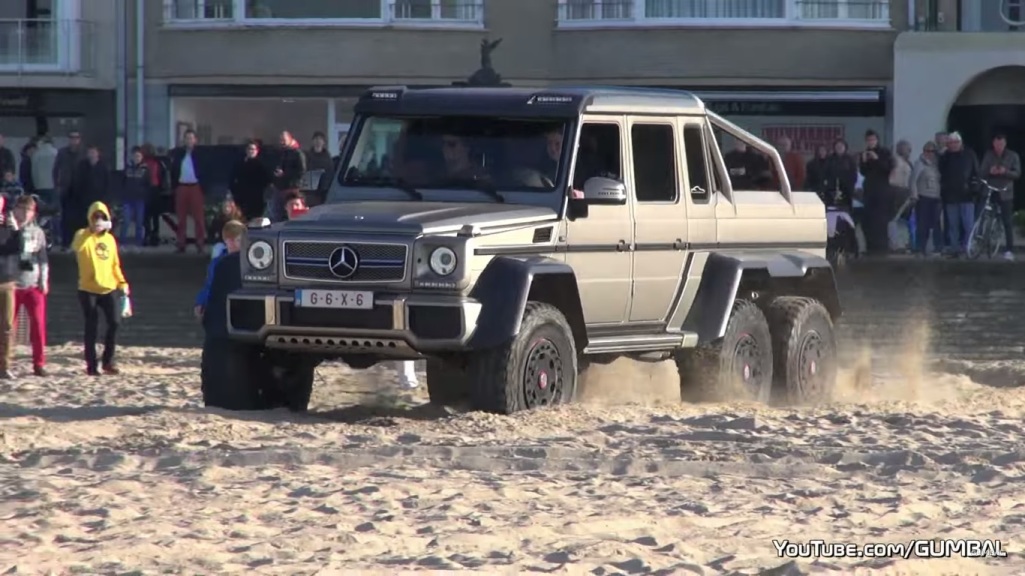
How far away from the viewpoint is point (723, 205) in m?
14.9

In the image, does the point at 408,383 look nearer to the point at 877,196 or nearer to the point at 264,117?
the point at 877,196

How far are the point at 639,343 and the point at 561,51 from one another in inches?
821

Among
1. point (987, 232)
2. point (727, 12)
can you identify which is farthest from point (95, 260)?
point (727, 12)

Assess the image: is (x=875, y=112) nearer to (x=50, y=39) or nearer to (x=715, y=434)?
(x=50, y=39)

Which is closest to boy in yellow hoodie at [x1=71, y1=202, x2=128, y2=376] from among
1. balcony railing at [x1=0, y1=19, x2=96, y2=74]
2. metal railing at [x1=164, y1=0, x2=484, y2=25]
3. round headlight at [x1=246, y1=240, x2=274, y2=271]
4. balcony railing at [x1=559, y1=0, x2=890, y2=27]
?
round headlight at [x1=246, y1=240, x2=274, y2=271]

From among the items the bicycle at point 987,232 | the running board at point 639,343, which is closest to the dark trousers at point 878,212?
the bicycle at point 987,232

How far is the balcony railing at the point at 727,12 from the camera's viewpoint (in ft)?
113

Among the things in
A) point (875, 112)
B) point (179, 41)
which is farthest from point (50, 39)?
point (875, 112)

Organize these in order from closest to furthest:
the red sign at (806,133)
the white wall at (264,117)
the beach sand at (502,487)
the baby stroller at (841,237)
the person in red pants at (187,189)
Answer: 1. the beach sand at (502,487)
2. the baby stroller at (841,237)
3. the person in red pants at (187,189)
4. the red sign at (806,133)
5. the white wall at (264,117)

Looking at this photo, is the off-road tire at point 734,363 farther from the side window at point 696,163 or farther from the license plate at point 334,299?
the license plate at point 334,299

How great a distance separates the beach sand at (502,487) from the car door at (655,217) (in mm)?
758

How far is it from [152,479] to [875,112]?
80.6 feet

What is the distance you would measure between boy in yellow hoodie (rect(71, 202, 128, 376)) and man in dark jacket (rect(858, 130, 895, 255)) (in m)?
10.4

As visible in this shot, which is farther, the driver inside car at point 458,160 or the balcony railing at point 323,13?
the balcony railing at point 323,13
